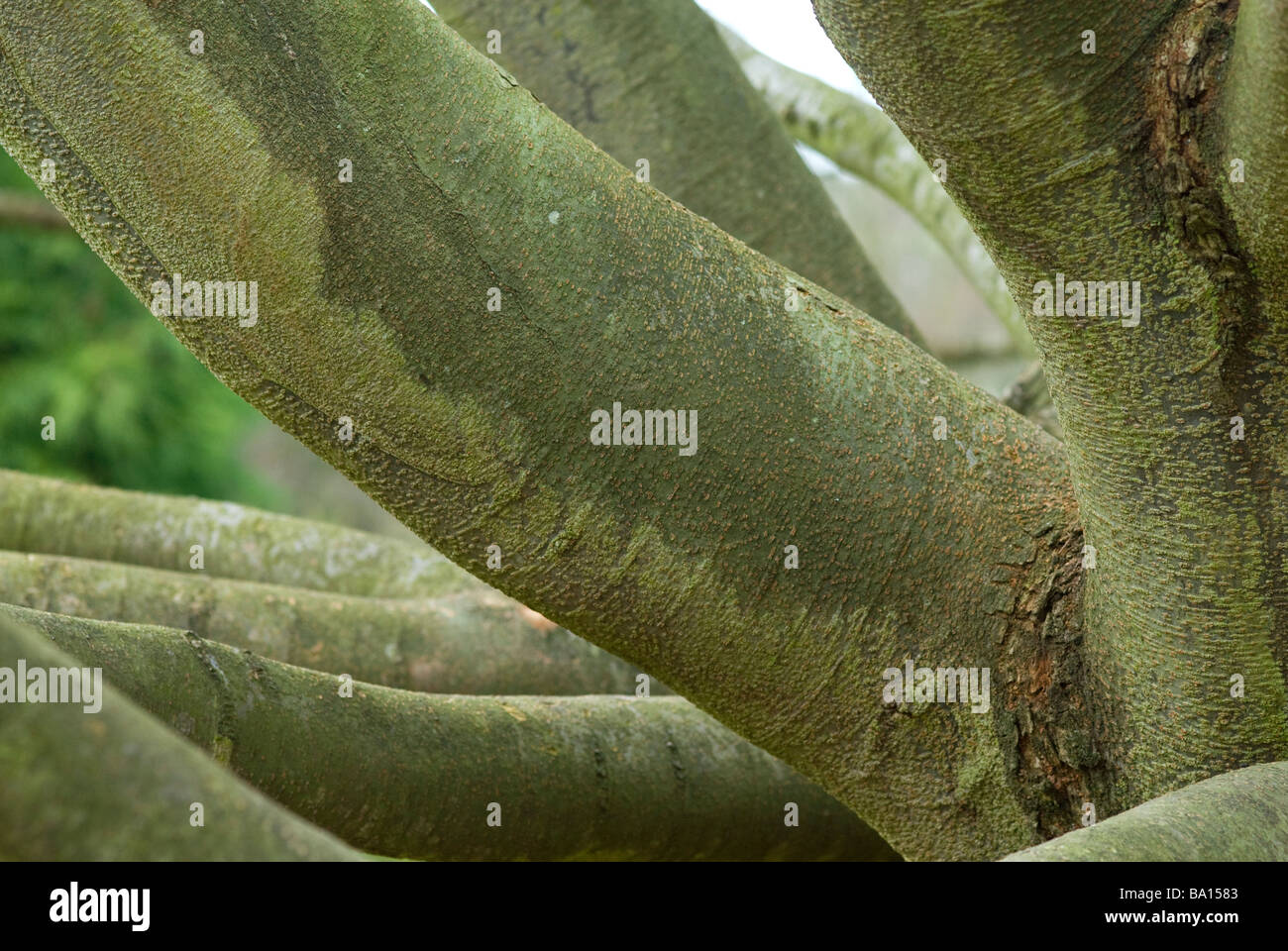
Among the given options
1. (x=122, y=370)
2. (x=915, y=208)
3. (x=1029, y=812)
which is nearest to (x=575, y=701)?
(x=1029, y=812)

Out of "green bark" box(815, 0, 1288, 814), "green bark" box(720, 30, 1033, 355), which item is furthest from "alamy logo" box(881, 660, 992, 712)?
"green bark" box(720, 30, 1033, 355)

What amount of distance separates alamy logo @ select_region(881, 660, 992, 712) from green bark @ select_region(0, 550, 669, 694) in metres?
1.02

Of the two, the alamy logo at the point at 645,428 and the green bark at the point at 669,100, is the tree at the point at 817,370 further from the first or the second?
the green bark at the point at 669,100

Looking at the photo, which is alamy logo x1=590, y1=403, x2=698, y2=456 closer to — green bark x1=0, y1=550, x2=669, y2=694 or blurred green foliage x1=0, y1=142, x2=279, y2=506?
green bark x1=0, y1=550, x2=669, y2=694

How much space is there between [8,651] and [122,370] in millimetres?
5639

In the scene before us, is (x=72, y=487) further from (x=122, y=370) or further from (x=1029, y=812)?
(x=122, y=370)

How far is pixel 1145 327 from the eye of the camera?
3.12 ft

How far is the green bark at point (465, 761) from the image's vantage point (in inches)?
45.3

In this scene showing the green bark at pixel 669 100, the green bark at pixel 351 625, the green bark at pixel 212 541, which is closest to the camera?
the green bark at pixel 351 625

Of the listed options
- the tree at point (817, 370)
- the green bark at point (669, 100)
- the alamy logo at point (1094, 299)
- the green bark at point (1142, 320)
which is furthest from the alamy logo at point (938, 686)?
the green bark at point (669, 100)

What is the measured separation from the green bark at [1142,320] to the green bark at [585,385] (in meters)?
0.09
